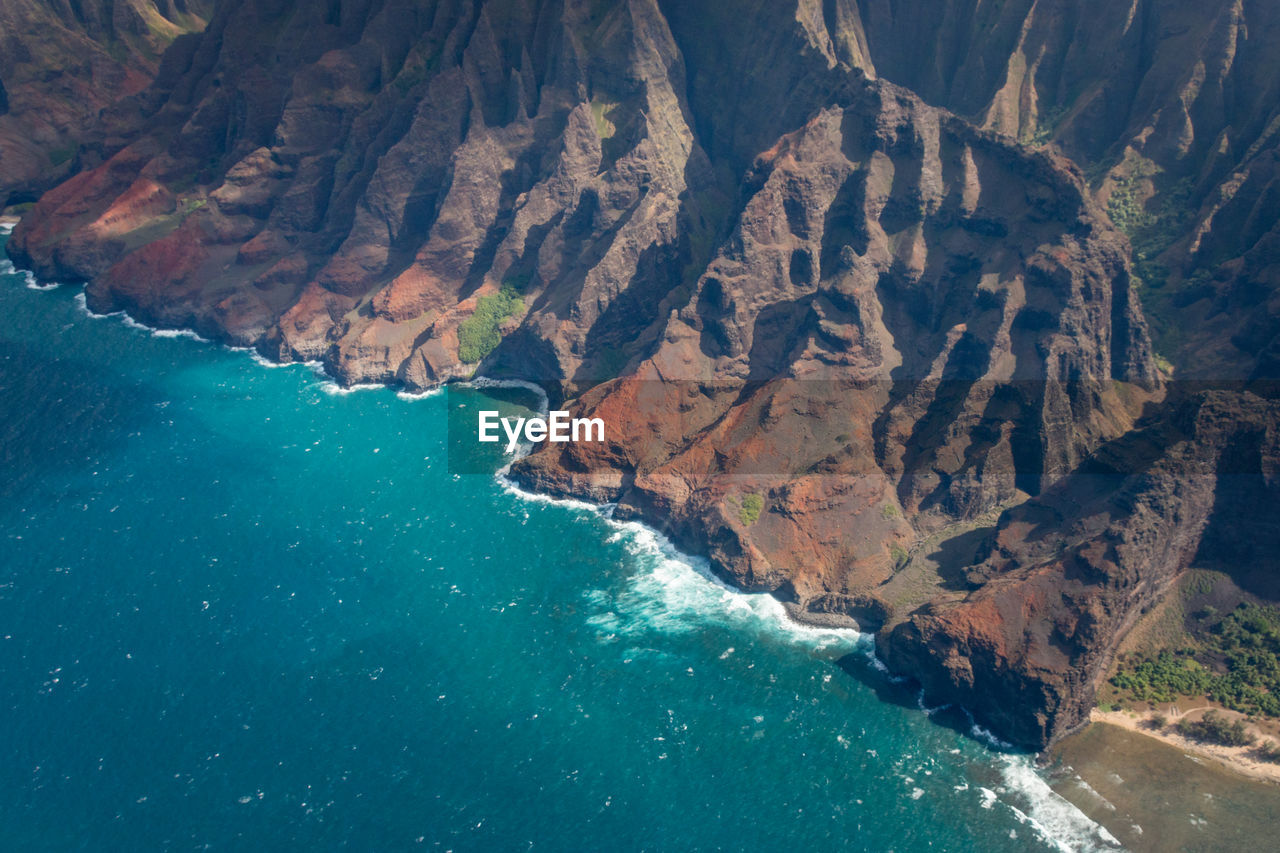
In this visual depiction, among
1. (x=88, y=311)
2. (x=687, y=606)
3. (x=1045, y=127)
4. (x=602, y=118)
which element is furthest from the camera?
(x=88, y=311)

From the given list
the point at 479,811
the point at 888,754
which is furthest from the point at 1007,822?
the point at 479,811

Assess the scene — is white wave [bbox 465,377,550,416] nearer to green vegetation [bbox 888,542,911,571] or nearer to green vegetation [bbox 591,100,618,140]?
green vegetation [bbox 591,100,618,140]

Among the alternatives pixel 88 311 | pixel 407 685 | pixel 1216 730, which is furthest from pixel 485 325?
pixel 1216 730

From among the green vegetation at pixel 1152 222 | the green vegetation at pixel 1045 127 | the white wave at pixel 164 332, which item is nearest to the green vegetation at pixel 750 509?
the green vegetation at pixel 1152 222

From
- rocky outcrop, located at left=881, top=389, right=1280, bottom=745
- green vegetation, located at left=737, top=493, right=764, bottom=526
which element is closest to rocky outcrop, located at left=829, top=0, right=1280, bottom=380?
rocky outcrop, located at left=881, top=389, right=1280, bottom=745

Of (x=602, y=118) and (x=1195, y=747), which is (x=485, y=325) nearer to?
(x=602, y=118)

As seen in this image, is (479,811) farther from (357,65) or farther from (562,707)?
(357,65)
